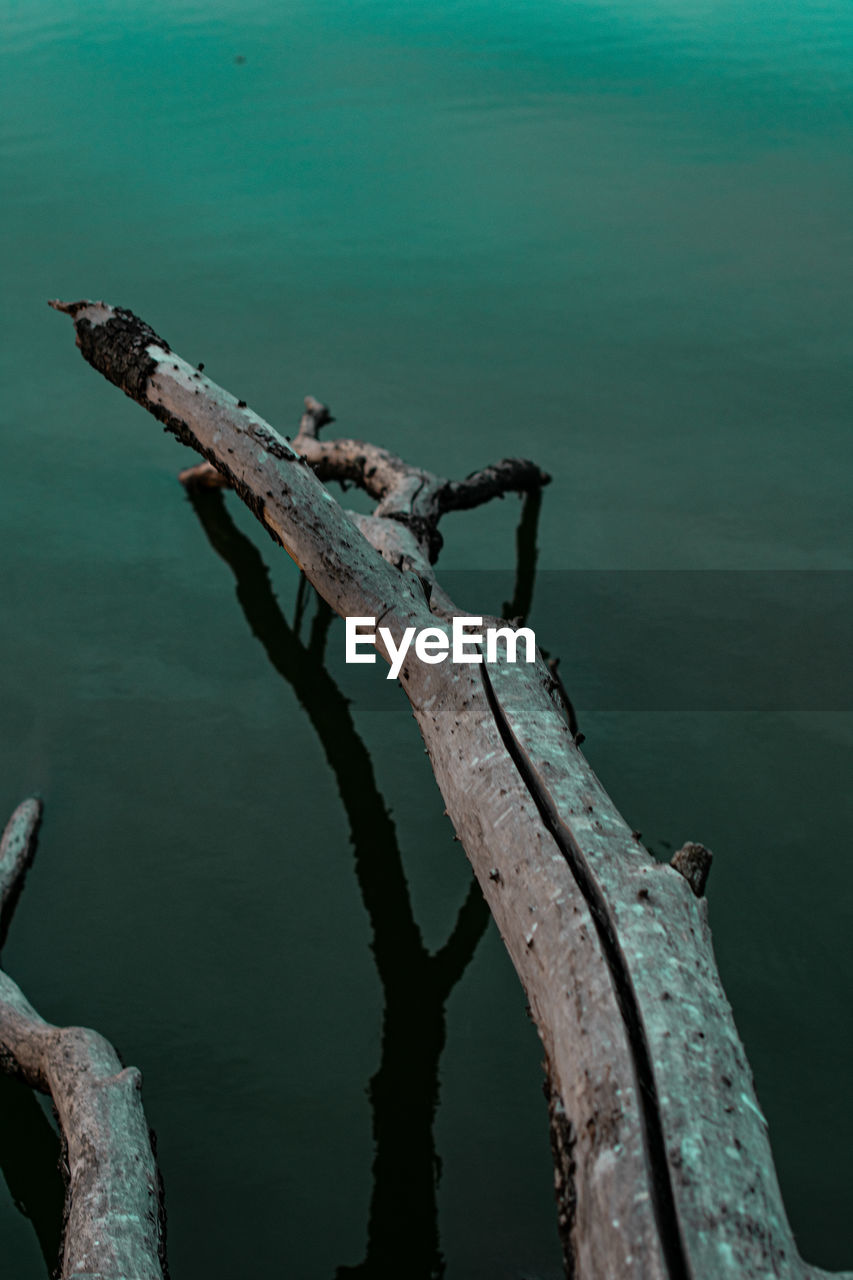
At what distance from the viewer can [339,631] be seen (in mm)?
5875

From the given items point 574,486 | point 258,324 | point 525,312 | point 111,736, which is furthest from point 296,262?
point 111,736

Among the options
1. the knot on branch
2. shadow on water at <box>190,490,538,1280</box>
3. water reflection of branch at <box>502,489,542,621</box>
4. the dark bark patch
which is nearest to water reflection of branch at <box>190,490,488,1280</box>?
shadow on water at <box>190,490,538,1280</box>

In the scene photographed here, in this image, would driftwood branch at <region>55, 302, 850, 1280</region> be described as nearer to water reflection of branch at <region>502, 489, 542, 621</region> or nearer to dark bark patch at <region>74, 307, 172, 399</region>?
dark bark patch at <region>74, 307, 172, 399</region>

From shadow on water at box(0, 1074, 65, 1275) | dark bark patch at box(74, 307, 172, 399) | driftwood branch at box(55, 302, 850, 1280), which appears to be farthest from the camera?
dark bark patch at box(74, 307, 172, 399)

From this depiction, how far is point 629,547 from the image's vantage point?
6.37 metres

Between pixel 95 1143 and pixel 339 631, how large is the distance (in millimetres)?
3267

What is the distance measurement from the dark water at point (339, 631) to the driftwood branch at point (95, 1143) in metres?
0.35

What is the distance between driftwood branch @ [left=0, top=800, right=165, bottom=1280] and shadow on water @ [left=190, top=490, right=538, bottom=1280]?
739mm

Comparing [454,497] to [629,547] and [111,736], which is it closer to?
[629,547]

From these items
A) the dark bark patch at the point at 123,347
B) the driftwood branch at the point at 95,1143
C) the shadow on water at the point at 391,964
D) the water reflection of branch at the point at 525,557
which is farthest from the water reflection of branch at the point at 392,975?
the dark bark patch at the point at 123,347

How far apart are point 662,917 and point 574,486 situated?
4.80m

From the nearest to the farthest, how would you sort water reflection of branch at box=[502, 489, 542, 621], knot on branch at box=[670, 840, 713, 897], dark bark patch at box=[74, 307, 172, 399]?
1. knot on branch at box=[670, 840, 713, 897]
2. dark bark patch at box=[74, 307, 172, 399]
3. water reflection of branch at box=[502, 489, 542, 621]

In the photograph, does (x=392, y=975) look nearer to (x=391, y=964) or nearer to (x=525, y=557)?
(x=391, y=964)

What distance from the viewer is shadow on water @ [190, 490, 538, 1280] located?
3299 mm
